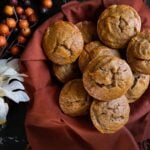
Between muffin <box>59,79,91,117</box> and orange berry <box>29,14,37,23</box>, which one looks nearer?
muffin <box>59,79,91,117</box>

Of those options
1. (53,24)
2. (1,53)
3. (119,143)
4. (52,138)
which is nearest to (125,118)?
(119,143)

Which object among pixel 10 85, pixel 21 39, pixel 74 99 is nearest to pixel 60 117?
pixel 74 99

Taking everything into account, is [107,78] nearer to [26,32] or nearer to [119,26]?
[119,26]

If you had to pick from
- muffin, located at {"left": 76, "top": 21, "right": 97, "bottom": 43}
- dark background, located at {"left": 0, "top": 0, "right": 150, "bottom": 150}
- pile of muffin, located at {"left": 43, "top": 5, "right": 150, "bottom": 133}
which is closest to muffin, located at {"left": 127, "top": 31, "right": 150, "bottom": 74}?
pile of muffin, located at {"left": 43, "top": 5, "right": 150, "bottom": 133}

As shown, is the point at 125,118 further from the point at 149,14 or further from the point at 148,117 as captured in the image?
the point at 149,14

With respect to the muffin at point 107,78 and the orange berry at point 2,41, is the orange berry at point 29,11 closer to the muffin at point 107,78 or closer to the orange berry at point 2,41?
the orange berry at point 2,41

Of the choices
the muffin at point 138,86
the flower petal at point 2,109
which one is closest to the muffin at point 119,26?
the muffin at point 138,86

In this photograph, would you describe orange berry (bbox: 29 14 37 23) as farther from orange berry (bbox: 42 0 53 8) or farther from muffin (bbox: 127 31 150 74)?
muffin (bbox: 127 31 150 74)
